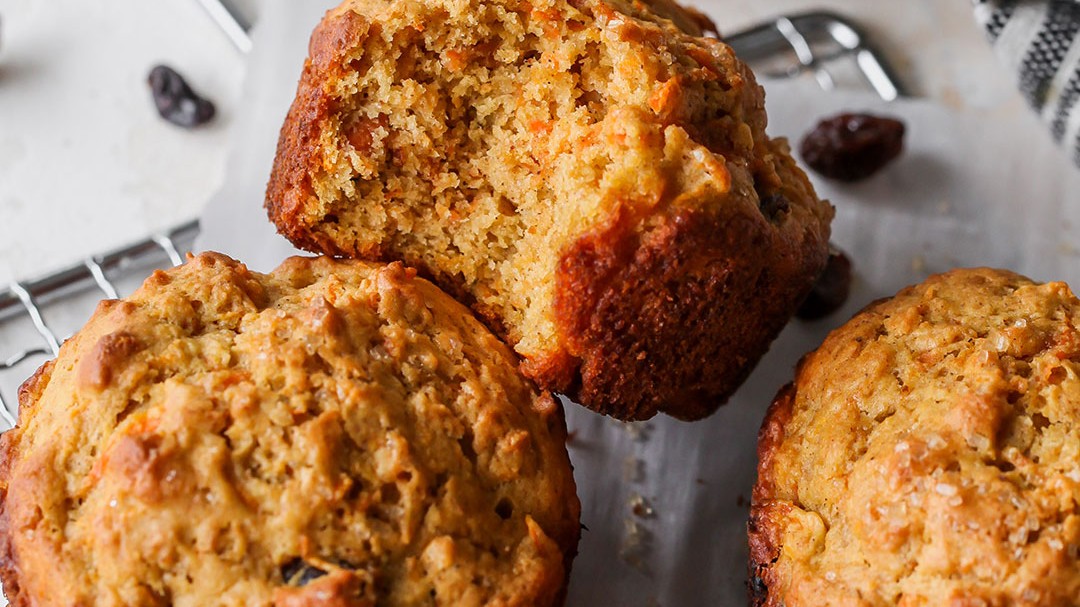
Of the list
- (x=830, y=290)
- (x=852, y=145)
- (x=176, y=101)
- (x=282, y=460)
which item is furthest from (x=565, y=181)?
(x=176, y=101)

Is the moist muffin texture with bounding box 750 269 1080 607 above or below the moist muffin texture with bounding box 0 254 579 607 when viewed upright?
below

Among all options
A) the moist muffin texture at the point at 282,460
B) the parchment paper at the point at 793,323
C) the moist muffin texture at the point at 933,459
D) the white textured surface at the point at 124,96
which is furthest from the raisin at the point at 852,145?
the moist muffin texture at the point at 282,460

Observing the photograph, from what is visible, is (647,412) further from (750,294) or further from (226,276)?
(226,276)

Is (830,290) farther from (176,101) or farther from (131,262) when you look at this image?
(176,101)

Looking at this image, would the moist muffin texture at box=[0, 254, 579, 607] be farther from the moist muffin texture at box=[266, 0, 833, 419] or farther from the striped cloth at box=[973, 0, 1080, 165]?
the striped cloth at box=[973, 0, 1080, 165]

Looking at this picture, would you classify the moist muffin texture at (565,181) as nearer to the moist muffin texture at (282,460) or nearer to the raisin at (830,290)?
the moist muffin texture at (282,460)

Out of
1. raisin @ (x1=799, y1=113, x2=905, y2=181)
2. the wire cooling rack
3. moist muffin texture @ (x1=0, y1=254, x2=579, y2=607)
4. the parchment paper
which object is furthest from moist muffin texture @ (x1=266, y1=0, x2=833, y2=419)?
the wire cooling rack
